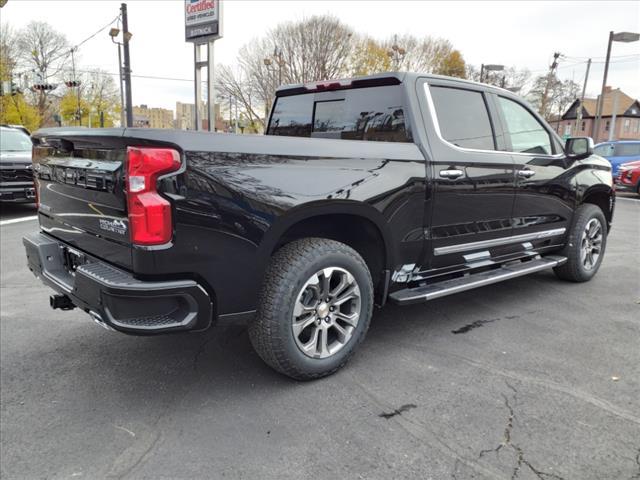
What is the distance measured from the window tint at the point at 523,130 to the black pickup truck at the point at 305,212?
2 centimetres

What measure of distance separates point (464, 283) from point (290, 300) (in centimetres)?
158

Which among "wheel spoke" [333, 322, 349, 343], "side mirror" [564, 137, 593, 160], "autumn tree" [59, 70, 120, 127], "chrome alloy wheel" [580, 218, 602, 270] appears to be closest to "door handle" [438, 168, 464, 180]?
"wheel spoke" [333, 322, 349, 343]

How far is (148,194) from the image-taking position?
223 centimetres

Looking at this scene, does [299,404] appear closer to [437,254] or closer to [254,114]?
[437,254]

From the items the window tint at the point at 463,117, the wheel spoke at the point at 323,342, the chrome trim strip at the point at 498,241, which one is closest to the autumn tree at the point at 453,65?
the chrome trim strip at the point at 498,241

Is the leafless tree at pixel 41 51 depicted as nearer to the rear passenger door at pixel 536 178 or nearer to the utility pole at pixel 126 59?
the utility pole at pixel 126 59

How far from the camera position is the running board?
330 centimetres

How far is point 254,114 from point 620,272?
32575 mm

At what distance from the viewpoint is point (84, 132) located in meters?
2.60

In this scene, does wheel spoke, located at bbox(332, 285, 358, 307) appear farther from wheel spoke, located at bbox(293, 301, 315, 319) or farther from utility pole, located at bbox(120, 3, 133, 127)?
utility pole, located at bbox(120, 3, 133, 127)

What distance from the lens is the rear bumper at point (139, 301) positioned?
2.25m

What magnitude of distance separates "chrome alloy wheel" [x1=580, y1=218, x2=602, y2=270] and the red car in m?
11.3

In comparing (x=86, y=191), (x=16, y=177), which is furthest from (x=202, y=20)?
(x=86, y=191)

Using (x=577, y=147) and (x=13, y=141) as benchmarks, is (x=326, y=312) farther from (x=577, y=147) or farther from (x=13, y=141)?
(x=13, y=141)
